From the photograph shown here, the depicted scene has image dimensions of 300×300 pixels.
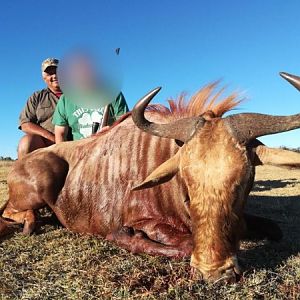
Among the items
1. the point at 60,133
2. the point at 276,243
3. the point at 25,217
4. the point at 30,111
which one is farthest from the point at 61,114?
the point at 276,243

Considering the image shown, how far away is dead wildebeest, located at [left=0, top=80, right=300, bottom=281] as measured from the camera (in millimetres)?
3199

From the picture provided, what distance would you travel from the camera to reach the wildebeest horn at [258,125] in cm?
346

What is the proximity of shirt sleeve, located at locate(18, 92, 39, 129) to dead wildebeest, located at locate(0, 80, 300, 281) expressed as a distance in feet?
8.85

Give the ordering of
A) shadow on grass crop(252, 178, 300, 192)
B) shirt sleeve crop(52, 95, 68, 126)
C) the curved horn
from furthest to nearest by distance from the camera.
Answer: shadow on grass crop(252, 178, 300, 192) < shirt sleeve crop(52, 95, 68, 126) < the curved horn

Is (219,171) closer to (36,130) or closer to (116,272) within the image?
(116,272)

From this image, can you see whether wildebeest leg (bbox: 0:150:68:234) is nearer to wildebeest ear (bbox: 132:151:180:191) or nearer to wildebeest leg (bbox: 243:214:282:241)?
wildebeest ear (bbox: 132:151:180:191)

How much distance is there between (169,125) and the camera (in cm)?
390

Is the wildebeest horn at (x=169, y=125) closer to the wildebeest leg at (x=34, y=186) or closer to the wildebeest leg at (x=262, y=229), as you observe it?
the wildebeest leg at (x=262, y=229)

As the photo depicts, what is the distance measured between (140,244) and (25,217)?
78.7 inches

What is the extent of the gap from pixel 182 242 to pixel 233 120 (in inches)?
47.0

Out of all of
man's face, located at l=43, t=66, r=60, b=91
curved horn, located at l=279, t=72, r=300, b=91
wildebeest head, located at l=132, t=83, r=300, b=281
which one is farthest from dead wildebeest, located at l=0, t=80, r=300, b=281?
man's face, located at l=43, t=66, r=60, b=91

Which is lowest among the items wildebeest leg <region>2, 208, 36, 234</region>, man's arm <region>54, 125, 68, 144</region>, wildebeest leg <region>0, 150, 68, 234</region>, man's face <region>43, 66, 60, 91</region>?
wildebeest leg <region>2, 208, 36, 234</region>

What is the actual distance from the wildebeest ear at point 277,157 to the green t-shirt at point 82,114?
4.01m

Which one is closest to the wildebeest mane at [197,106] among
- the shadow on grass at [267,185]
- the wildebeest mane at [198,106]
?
the wildebeest mane at [198,106]
